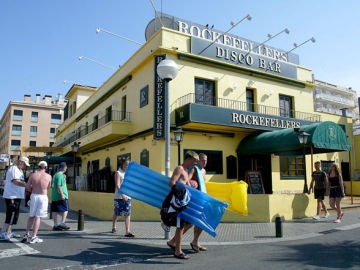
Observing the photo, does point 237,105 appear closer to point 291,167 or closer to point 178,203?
point 291,167

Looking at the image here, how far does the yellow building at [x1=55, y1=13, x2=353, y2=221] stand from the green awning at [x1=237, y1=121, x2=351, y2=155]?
44mm

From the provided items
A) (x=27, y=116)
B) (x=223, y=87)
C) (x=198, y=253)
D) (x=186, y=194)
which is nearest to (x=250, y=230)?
(x=198, y=253)

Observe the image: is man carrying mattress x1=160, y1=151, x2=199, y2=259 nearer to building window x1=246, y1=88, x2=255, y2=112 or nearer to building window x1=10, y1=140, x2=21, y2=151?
building window x1=246, y1=88, x2=255, y2=112

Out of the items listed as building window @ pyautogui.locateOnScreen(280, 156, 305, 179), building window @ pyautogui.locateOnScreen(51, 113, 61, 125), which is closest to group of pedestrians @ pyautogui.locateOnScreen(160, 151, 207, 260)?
building window @ pyautogui.locateOnScreen(280, 156, 305, 179)

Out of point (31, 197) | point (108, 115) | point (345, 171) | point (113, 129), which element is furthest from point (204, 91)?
point (345, 171)

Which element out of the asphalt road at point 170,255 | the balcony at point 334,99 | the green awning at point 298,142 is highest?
the balcony at point 334,99

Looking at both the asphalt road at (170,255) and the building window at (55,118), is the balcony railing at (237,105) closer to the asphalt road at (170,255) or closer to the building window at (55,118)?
the asphalt road at (170,255)

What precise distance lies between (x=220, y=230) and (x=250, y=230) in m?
0.87

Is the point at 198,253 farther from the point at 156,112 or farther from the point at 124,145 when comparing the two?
the point at 124,145

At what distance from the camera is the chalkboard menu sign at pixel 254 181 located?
14.9m

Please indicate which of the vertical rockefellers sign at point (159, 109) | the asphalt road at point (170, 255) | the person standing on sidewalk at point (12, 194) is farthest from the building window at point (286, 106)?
the person standing on sidewalk at point (12, 194)

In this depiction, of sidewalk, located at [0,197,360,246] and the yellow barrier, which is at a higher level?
the yellow barrier

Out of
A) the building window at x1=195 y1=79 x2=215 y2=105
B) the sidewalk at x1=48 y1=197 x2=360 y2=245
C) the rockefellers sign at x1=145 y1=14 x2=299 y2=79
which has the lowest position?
the sidewalk at x1=48 y1=197 x2=360 y2=245

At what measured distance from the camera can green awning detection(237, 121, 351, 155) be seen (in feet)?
42.0
